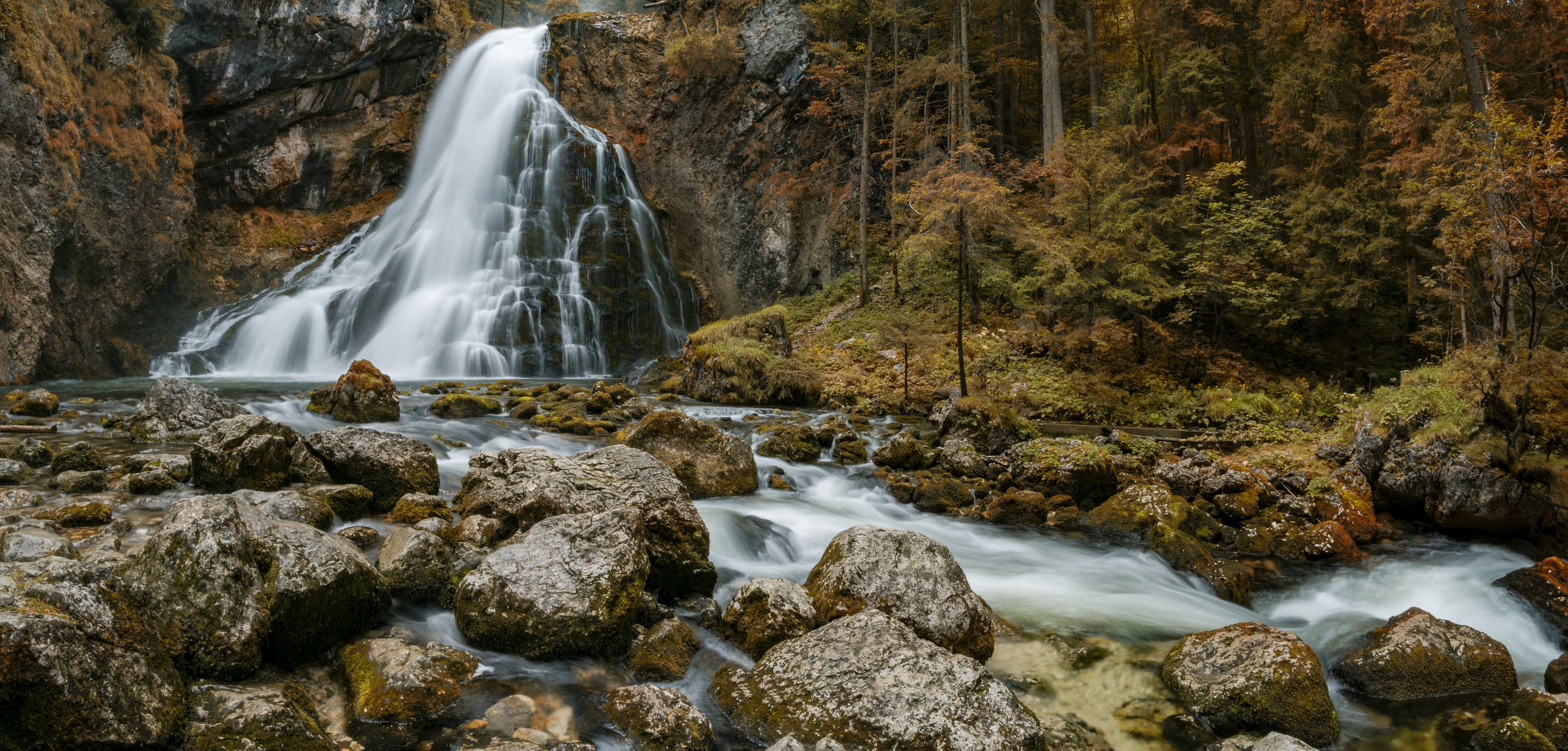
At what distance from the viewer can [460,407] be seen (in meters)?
13.8

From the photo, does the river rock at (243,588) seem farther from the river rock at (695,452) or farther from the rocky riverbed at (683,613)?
the river rock at (695,452)

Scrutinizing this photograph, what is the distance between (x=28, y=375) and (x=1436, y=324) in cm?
2945

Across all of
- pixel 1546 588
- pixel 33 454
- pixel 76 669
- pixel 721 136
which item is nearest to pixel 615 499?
pixel 76 669

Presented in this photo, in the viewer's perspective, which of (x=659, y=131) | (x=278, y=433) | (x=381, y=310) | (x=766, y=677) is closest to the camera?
(x=766, y=677)

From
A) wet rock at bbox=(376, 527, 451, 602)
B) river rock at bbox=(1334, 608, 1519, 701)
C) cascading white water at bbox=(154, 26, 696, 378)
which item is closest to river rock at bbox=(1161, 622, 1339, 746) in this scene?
river rock at bbox=(1334, 608, 1519, 701)

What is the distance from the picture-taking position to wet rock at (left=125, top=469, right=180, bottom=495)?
7344mm

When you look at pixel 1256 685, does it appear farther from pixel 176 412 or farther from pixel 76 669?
pixel 176 412

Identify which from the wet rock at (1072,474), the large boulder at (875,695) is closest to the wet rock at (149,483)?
the large boulder at (875,695)

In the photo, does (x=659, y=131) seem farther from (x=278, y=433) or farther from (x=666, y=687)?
(x=666, y=687)

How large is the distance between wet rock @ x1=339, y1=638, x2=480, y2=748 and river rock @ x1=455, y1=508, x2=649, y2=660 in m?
0.31

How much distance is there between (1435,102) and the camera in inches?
564

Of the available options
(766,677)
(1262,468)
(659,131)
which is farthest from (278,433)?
(659,131)

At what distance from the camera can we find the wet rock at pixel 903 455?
1174 centimetres

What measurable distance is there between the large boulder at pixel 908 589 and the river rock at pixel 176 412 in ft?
31.5
